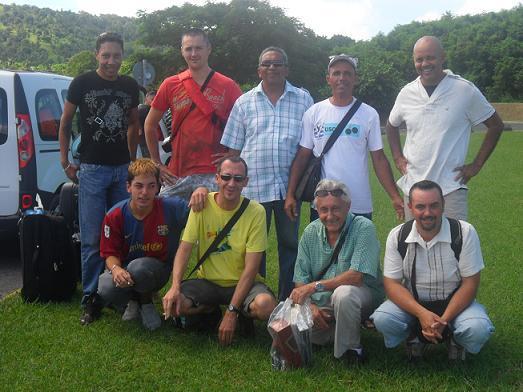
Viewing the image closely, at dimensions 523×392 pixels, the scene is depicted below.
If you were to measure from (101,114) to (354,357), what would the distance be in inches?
108

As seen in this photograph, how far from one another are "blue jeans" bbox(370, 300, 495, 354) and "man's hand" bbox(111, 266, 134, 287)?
1.71 metres

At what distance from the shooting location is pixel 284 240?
505 cm

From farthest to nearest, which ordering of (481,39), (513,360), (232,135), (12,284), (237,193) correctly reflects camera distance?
(481,39) < (12,284) < (232,135) < (237,193) < (513,360)

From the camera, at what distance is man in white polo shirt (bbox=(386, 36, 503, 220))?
14.6 feet

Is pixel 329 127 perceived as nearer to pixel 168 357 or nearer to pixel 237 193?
pixel 237 193

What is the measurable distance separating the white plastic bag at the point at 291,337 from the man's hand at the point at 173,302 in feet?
2.28

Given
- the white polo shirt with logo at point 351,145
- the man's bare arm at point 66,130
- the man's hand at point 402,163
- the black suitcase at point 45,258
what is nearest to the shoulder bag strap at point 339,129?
the white polo shirt with logo at point 351,145

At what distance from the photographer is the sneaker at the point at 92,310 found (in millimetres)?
4949

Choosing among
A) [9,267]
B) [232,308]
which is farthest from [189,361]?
[9,267]

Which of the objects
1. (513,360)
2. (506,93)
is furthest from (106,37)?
(506,93)

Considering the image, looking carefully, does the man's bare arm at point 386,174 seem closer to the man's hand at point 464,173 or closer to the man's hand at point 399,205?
the man's hand at point 399,205

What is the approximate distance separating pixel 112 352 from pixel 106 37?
250 cm

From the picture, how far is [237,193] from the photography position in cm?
446

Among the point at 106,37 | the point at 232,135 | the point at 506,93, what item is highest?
the point at 106,37
